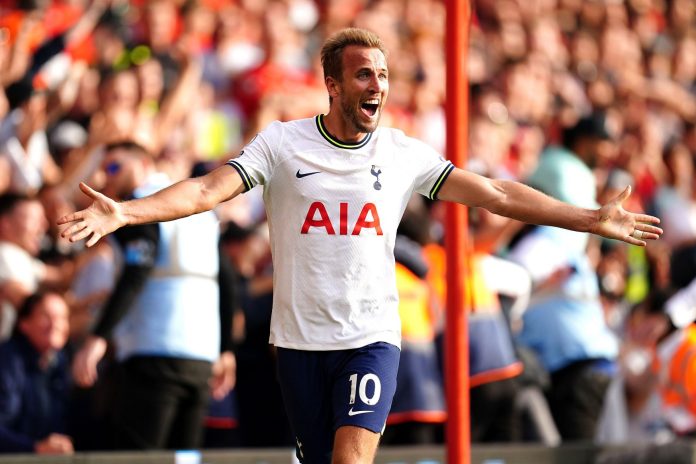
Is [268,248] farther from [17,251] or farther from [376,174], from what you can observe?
[376,174]

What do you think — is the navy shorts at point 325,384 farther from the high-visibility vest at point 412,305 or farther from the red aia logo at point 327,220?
the high-visibility vest at point 412,305

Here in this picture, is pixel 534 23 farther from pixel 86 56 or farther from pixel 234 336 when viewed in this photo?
pixel 234 336

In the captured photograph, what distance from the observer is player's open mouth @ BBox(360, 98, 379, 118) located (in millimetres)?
6848

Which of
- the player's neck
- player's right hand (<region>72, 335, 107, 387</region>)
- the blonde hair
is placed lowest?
player's right hand (<region>72, 335, 107, 387</region>)

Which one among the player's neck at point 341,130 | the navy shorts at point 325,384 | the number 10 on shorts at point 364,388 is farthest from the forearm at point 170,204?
the number 10 on shorts at point 364,388

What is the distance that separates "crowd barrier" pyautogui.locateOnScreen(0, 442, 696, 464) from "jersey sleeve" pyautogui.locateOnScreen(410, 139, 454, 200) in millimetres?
2777

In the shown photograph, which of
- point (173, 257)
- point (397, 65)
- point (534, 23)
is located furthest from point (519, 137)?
point (173, 257)

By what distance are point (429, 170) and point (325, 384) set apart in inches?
45.2

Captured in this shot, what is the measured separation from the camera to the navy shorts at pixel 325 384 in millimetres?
6754

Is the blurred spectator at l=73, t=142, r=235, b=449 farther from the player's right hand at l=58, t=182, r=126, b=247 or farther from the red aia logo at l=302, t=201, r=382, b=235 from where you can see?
the player's right hand at l=58, t=182, r=126, b=247

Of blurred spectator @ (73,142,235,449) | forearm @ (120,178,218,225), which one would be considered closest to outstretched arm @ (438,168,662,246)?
forearm @ (120,178,218,225)

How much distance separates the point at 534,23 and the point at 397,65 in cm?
327

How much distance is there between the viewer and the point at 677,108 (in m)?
16.7

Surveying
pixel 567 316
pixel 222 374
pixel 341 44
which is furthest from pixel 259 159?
pixel 567 316
